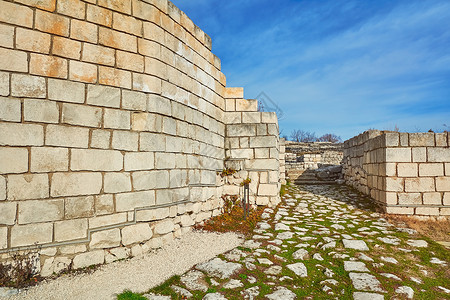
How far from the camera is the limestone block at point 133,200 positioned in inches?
166

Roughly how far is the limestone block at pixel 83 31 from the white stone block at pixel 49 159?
5.41 ft

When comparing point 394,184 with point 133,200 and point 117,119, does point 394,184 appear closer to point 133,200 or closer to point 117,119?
point 133,200

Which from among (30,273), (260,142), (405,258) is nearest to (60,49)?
(30,273)

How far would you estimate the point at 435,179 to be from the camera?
6738mm

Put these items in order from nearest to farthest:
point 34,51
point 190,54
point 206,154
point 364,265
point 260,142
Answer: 1. point 34,51
2. point 364,265
3. point 190,54
4. point 206,154
5. point 260,142

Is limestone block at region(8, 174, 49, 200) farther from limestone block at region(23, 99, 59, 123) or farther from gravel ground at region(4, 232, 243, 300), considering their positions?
gravel ground at region(4, 232, 243, 300)

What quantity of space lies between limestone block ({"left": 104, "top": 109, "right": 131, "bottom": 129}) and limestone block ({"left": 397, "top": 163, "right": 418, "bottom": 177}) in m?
6.54

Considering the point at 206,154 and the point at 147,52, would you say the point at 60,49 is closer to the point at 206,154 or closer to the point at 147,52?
the point at 147,52

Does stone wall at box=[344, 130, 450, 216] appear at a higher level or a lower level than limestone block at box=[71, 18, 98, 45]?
lower

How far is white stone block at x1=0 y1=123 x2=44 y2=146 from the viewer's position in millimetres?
3439

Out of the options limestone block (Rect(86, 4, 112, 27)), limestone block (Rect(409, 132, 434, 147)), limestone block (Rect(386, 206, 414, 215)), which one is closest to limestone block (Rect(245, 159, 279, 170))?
limestone block (Rect(386, 206, 414, 215))

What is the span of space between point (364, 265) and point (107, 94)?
4.63 m

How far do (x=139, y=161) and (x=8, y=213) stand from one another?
5.80ft

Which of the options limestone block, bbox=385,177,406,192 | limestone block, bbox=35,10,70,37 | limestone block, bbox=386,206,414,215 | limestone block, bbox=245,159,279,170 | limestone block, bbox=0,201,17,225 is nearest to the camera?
limestone block, bbox=0,201,17,225
